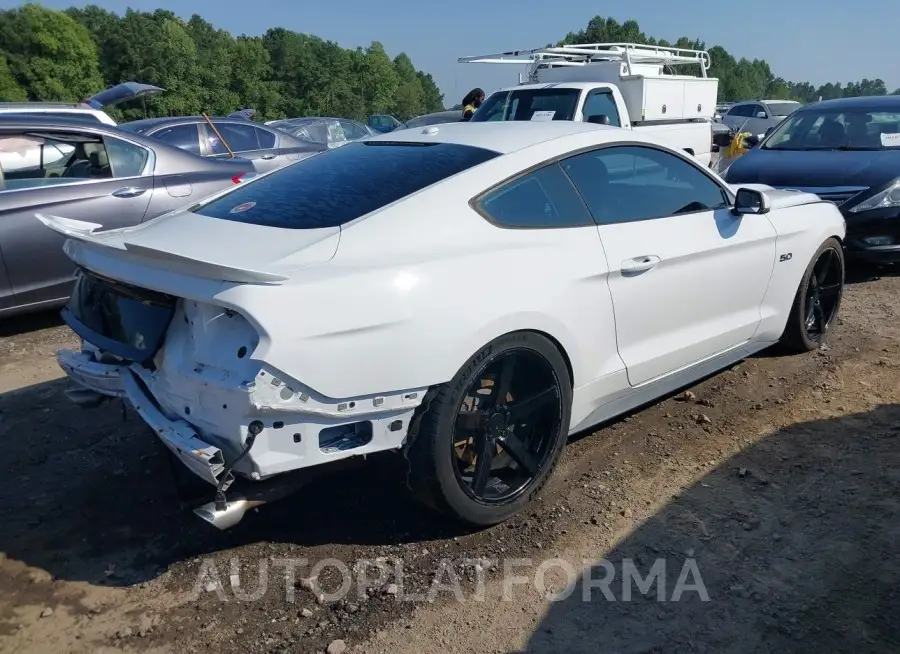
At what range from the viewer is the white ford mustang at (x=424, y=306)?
2605 mm

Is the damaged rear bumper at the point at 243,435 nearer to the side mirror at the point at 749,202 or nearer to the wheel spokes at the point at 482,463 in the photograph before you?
the wheel spokes at the point at 482,463

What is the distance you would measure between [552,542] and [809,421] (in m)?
1.83

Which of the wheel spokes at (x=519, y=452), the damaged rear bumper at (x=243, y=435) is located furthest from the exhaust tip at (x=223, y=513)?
the wheel spokes at (x=519, y=452)

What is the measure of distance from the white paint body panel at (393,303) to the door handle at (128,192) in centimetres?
272

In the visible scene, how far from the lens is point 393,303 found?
107 inches

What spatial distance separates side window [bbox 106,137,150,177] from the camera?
20.3 ft

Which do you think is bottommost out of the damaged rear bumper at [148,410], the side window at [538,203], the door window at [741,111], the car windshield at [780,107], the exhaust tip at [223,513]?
the exhaust tip at [223,513]

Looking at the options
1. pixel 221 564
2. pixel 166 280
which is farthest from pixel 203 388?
pixel 221 564

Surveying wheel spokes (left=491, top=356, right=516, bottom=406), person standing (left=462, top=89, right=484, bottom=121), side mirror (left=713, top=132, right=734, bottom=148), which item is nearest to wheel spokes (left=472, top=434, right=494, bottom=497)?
wheel spokes (left=491, top=356, right=516, bottom=406)

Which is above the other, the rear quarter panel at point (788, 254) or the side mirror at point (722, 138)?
the side mirror at point (722, 138)

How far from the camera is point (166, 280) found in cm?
275

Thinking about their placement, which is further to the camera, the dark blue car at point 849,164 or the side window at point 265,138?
the side window at point 265,138

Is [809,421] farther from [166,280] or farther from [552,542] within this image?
[166,280]

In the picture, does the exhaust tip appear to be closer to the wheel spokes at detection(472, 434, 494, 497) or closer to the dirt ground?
the dirt ground
